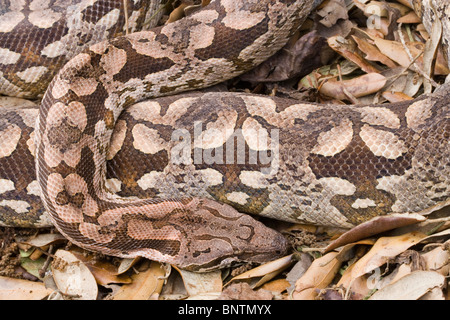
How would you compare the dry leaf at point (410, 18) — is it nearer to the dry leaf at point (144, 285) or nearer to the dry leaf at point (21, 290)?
the dry leaf at point (144, 285)

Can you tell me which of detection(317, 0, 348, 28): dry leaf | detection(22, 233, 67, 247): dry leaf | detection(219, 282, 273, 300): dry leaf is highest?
detection(317, 0, 348, 28): dry leaf

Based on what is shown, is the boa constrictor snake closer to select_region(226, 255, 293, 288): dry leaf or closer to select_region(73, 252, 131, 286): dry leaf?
select_region(226, 255, 293, 288): dry leaf

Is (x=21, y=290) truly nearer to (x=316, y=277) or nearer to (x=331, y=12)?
(x=316, y=277)

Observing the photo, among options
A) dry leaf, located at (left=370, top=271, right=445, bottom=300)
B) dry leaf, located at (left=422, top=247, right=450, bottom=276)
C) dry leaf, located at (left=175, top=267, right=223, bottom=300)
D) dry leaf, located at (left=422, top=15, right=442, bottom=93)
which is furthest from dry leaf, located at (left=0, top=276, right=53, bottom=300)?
dry leaf, located at (left=422, top=15, right=442, bottom=93)

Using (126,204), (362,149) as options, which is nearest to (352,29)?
(362,149)

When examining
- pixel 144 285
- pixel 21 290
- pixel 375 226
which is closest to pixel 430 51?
pixel 375 226

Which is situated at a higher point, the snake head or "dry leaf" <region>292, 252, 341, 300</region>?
the snake head
